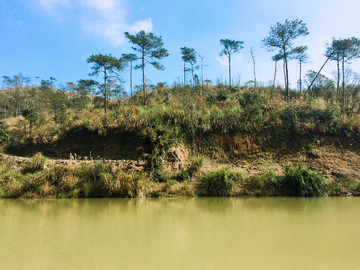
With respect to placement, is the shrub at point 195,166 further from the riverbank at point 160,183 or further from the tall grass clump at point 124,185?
the tall grass clump at point 124,185

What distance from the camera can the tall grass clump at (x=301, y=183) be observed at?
11.5 meters

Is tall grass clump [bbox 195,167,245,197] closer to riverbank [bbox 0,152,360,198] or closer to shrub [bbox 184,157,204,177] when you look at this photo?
riverbank [bbox 0,152,360,198]

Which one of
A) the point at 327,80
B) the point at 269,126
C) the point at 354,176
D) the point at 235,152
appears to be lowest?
the point at 354,176

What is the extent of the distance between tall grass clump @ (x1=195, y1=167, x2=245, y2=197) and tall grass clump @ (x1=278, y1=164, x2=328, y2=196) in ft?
6.99

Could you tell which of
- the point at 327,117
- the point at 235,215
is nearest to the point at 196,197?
the point at 235,215

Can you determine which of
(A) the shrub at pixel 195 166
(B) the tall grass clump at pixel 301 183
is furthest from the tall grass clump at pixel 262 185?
(A) the shrub at pixel 195 166

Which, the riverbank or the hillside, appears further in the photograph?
the hillside

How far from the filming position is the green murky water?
4.24 meters

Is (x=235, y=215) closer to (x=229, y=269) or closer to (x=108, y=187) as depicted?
(x=229, y=269)

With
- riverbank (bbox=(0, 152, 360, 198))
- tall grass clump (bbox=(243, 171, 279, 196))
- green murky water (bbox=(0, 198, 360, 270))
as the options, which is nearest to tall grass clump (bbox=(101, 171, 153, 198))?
riverbank (bbox=(0, 152, 360, 198))

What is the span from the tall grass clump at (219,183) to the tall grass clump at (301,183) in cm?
213

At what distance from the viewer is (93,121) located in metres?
19.3

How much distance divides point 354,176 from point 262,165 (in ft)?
15.3

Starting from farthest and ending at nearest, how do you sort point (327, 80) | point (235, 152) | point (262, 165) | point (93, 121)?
point (327, 80) → point (93, 121) → point (235, 152) → point (262, 165)
